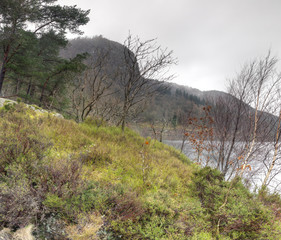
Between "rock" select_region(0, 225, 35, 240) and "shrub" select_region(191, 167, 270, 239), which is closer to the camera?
"rock" select_region(0, 225, 35, 240)

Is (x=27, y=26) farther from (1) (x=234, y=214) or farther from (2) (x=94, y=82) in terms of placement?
(1) (x=234, y=214)

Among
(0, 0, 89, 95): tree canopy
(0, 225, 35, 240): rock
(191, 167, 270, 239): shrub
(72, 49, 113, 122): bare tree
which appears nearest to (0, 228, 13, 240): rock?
(0, 225, 35, 240): rock

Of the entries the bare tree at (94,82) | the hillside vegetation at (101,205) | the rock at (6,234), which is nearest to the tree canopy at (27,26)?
the bare tree at (94,82)

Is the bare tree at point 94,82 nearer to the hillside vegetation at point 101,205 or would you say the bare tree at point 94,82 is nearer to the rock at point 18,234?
the hillside vegetation at point 101,205

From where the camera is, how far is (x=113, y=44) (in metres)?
8.13

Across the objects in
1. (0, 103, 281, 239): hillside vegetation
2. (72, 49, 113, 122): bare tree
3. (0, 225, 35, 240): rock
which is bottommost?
(0, 225, 35, 240): rock

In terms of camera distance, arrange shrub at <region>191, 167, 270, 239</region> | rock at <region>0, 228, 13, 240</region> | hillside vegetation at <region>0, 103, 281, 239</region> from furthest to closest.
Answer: shrub at <region>191, 167, 270, 239</region>
hillside vegetation at <region>0, 103, 281, 239</region>
rock at <region>0, 228, 13, 240</region>

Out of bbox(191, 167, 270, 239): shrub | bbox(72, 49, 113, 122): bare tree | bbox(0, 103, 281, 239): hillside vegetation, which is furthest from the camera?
bbox(72, 49, 113, 122): bare tree

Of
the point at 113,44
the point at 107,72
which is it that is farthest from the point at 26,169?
the point at 113,44

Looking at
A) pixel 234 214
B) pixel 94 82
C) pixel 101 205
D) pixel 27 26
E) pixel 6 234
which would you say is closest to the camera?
pixel 6 234

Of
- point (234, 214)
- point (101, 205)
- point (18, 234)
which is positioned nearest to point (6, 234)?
point (18, 234)

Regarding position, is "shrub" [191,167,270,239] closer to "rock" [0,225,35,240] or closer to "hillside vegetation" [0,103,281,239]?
"hillside vegetation" [0,103,281,239]

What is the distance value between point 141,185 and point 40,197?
1944 millimetres

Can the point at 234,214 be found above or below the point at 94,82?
below
